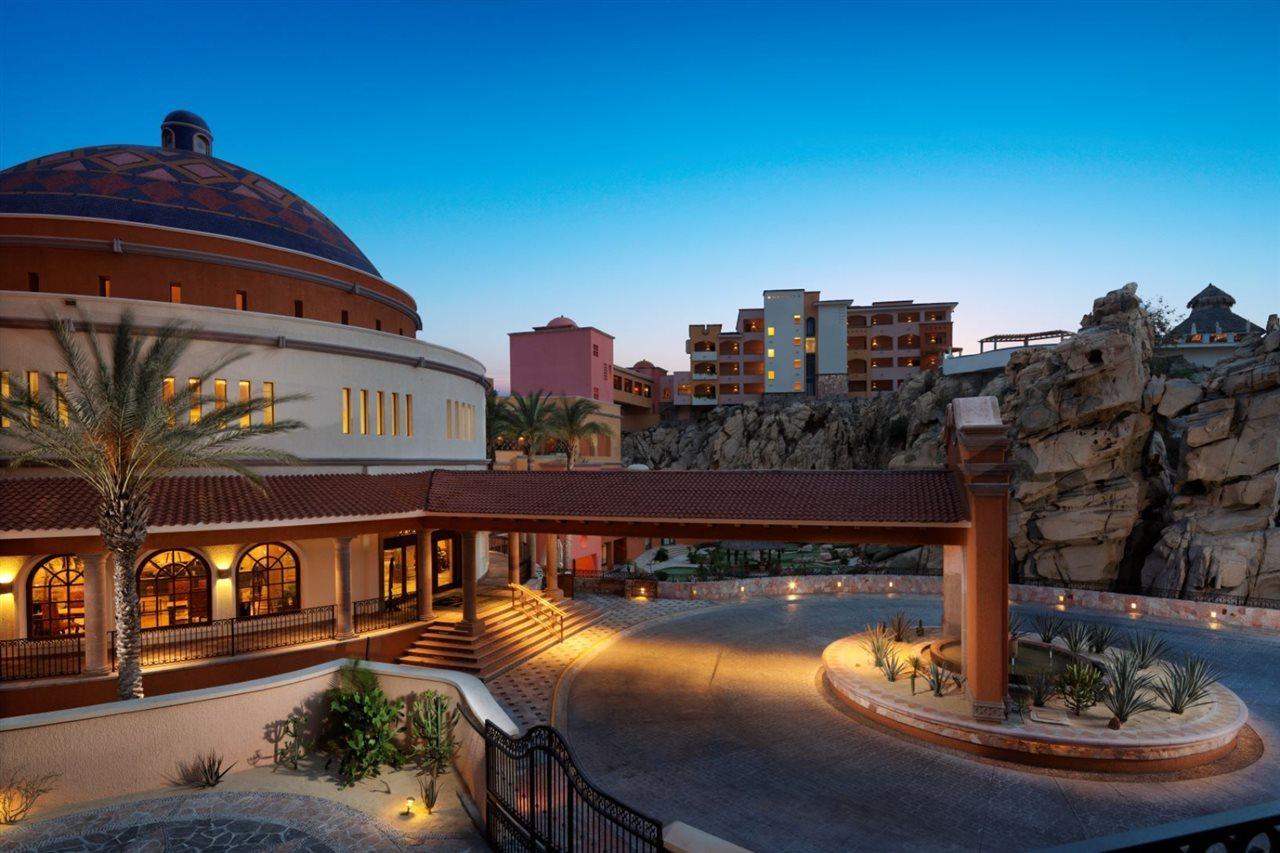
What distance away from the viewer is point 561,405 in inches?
1950

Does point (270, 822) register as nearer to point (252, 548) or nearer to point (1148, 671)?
point (252, 548)

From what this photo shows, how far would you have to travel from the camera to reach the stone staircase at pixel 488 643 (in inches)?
821

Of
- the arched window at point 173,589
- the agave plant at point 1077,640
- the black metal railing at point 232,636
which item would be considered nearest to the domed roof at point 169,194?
the arched window at point 173,589

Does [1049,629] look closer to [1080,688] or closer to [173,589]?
[1080,688]

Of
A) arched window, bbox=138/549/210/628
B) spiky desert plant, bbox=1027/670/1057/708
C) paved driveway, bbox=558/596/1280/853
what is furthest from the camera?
arched window, bbox=138/549/210/628

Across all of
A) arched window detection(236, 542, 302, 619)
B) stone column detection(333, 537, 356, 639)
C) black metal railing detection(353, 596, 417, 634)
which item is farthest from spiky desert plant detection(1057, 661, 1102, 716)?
arched window detection(236, 542, 302, 619)

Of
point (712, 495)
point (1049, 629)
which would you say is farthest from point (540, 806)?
point (1049, 629)

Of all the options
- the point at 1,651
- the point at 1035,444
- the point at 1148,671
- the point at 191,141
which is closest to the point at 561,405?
the point at 191,141

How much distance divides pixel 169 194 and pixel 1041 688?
3344cm

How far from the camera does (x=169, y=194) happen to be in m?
25.4

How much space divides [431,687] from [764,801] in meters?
7.37

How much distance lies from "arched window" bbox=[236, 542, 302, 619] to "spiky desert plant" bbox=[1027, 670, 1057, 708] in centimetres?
2212

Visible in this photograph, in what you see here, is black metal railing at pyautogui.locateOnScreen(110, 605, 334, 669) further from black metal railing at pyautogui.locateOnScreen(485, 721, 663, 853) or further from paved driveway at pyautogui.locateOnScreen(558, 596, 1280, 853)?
black metal railing at pyautogui.locateOnScreen(485, 721, 663, 853)

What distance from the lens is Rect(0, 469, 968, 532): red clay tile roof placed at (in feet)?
56.8
